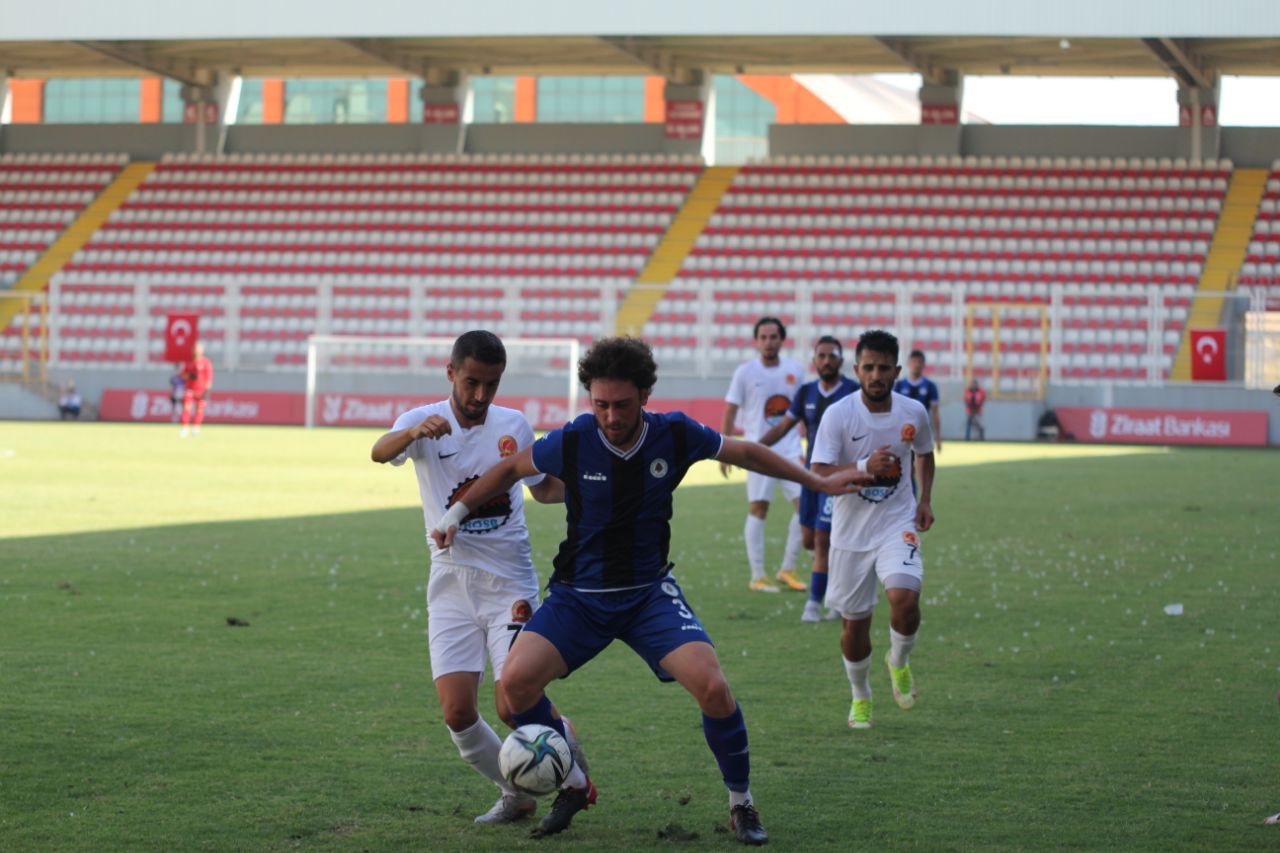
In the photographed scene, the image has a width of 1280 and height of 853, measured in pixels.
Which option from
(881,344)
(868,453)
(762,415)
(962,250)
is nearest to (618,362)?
(881,344)

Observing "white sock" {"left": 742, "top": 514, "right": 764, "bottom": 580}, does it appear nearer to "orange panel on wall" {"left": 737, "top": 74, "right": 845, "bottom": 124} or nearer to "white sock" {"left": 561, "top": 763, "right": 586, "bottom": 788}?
"white sock" {"left": 561, "top": 763, "right": 586, "bottom": 788}

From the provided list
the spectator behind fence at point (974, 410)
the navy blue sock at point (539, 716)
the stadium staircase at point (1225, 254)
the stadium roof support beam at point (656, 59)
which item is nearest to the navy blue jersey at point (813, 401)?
the navy blue sock at point (539, 716)

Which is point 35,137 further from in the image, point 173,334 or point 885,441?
point 885,441

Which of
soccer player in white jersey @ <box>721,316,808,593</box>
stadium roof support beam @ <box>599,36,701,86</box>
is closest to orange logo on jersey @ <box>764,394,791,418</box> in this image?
soccer player in white jersey @ <box>721,316,808,593</box>

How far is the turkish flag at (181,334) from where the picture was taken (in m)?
38.0

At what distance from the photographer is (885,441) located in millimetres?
7875

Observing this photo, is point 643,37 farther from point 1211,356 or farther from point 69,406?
point 69,406

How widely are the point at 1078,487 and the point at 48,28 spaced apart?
28.8 metres

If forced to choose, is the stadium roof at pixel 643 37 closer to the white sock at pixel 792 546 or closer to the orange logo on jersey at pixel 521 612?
the white sock at pixel 792 546

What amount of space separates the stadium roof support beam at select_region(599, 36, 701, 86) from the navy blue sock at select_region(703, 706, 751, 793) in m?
35.4

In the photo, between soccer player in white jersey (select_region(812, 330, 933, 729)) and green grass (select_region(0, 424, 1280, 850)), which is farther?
soccer player in white jersey (select_region(812, 330, 933, 729))

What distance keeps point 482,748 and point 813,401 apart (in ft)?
18.2

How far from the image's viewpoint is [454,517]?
5.67m

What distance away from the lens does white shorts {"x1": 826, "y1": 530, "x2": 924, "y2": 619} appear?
772 cm
